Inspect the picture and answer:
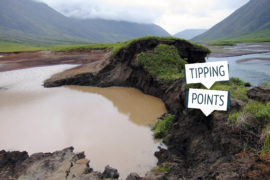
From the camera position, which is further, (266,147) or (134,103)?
(134,103)

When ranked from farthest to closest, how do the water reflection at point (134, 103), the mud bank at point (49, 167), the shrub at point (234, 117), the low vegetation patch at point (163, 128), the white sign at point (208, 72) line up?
the water reflection at point (134, 103)
the low vegetation patch at point (163, 128)
the mud bank at point (49, 167)
the shrub at point (234, 117)
the white sign at point (208, 72)

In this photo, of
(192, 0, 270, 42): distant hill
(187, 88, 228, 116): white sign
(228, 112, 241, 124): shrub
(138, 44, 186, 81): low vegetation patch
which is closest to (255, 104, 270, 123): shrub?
(228, 112, 241, 124): shrub

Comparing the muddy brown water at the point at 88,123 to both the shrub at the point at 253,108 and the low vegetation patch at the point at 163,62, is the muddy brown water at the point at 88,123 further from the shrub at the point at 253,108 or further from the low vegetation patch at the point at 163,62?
the shrub at the point at 253,108

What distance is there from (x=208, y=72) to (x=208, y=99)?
0.56 m

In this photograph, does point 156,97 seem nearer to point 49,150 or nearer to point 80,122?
point 80,122

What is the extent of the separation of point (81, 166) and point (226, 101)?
12.7 ft

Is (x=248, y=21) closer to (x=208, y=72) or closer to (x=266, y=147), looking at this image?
(x=208, y=72)

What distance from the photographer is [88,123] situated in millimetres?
8664

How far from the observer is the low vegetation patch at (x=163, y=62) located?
12.0 m

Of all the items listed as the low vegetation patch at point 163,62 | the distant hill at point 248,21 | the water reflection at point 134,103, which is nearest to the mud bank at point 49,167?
the water reflection at point 134,103

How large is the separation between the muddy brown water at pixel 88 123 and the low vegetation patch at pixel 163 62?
1641mm

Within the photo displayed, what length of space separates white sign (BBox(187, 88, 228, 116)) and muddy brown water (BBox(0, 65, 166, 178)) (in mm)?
2631

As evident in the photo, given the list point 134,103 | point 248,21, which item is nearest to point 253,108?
point 134,103

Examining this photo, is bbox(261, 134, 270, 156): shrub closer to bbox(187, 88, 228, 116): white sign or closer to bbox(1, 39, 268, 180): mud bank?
bbox(1, 39, 268, 180): mud bank
